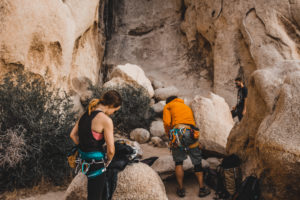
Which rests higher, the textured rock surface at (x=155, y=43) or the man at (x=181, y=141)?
the textured rock surface at (x=155, y=43)

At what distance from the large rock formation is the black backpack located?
0.32 ft

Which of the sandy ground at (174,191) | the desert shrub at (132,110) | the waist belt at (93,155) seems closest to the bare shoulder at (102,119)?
the waist belt at (93,155)

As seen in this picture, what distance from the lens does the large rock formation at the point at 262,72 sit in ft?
8.32

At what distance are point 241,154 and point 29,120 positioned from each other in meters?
3.81

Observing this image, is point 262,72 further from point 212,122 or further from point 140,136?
point 140,136

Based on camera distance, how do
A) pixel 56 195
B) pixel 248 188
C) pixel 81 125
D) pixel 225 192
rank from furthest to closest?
pixel 56 195, pixel 225 192, pixel 248 188, pixel 81 125

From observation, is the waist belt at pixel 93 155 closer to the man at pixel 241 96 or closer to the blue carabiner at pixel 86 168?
the blue carabiner at pixel 86 168

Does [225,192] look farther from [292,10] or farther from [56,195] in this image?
[292,10]

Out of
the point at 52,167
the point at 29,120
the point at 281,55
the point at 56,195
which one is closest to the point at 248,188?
the point at 56,195

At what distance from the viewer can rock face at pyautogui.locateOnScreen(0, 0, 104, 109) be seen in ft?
19.6

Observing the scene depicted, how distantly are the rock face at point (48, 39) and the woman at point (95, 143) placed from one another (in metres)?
3.65

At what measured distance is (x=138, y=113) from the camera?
8.34 m

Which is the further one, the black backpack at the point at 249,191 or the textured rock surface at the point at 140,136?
the textured rock surface at the point at 140,136

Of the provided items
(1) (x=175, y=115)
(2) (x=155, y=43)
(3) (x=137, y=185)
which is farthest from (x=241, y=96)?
(2) (x=155, y=43)
